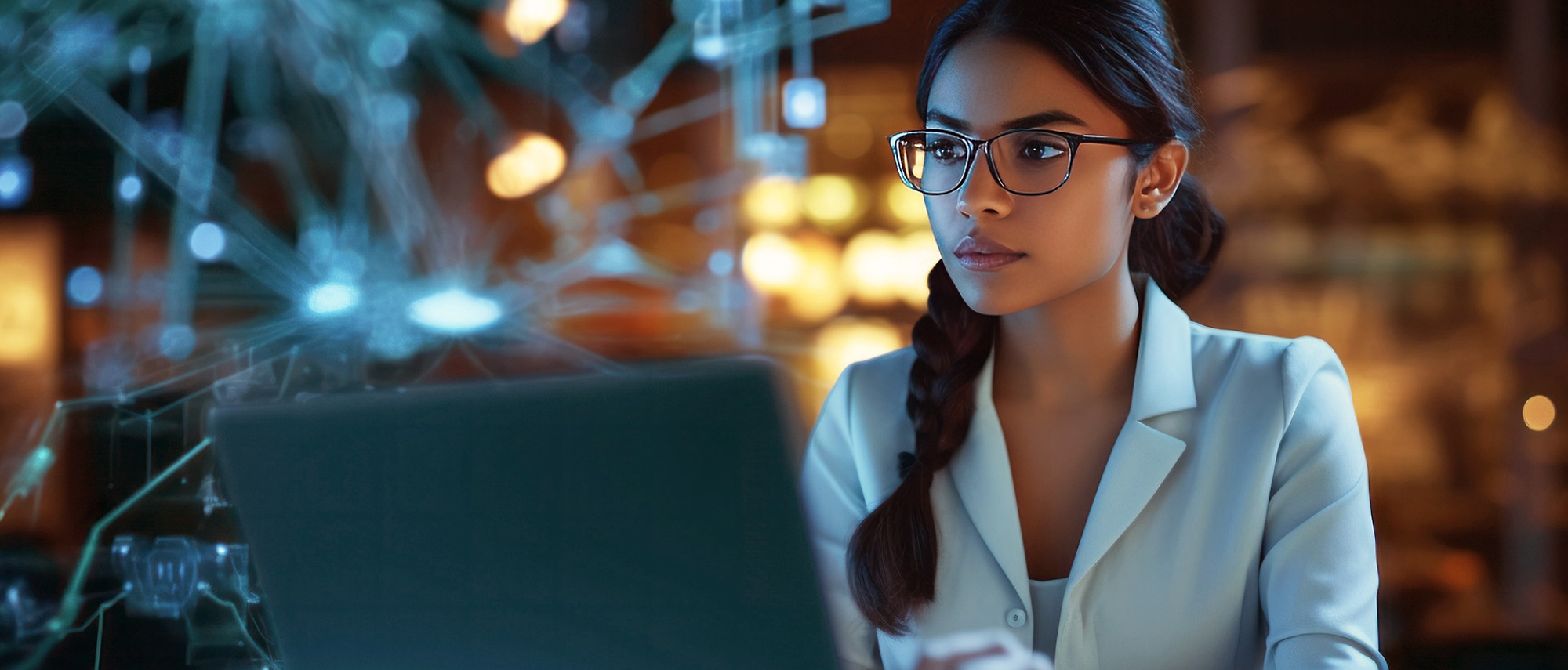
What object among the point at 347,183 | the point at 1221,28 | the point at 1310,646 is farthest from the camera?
the point at 1221,28

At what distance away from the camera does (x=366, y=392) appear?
2.23ft

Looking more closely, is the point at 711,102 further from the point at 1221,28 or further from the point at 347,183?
the point at 1221,28

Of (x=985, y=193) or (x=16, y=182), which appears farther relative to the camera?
(x=16, y=182)

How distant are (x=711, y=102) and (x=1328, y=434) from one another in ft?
6.22

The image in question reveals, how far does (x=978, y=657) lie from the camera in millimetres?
823

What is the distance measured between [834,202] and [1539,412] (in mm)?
2097

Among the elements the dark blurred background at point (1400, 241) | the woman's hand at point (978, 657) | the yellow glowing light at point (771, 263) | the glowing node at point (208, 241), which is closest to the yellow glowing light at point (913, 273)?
the dark blurred background at point (1400, 241)

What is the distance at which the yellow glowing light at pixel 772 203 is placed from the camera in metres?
2.82

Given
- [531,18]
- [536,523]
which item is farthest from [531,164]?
[536,523]

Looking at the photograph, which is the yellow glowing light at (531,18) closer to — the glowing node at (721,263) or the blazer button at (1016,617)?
the glowing node at (721,263)

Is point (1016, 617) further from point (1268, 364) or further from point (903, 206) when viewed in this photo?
point (903, 206)

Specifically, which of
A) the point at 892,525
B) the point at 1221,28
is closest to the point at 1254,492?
the point at 892,525

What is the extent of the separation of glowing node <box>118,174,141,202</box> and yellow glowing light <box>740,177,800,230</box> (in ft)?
4.33

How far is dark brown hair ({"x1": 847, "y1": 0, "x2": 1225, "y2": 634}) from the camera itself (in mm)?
1106
